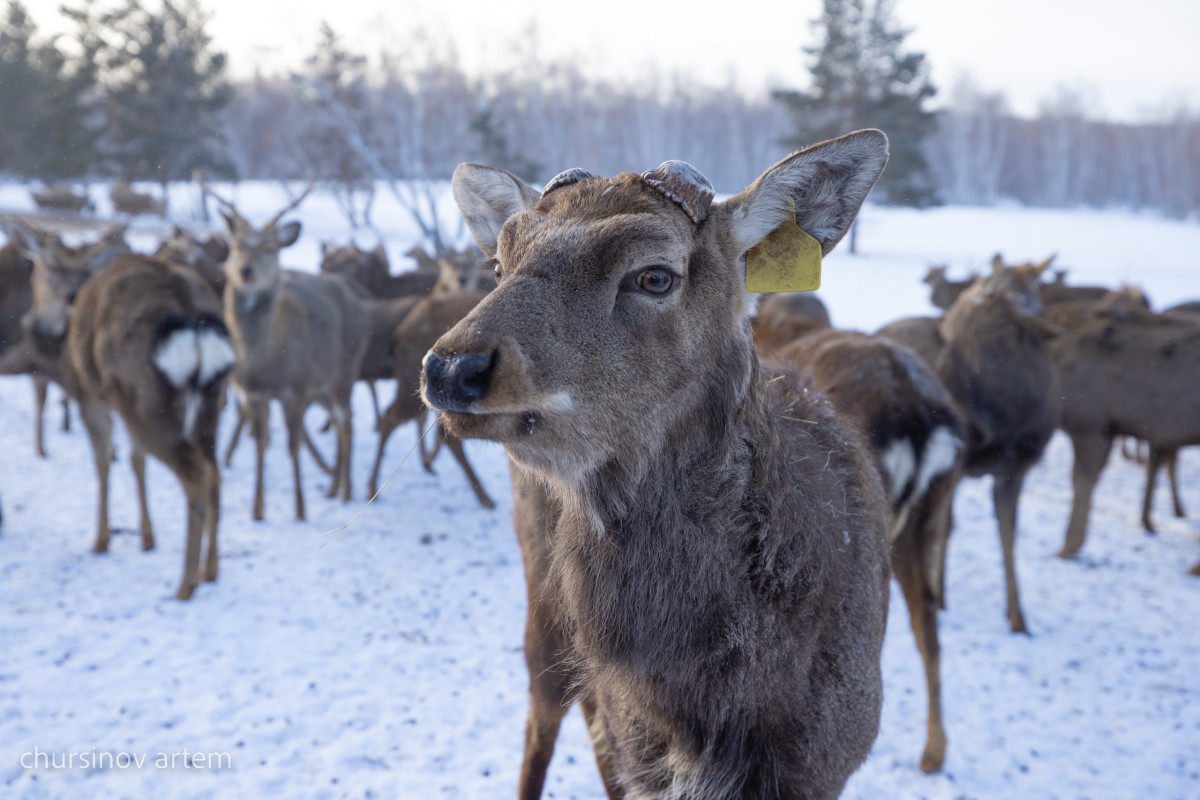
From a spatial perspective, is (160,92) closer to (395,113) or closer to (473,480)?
(395,113)

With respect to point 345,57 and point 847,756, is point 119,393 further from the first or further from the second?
point 345,57

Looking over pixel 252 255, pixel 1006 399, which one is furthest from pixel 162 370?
pixel 1006 399

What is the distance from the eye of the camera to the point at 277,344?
7.37 metres

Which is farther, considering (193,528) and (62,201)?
(62,201)

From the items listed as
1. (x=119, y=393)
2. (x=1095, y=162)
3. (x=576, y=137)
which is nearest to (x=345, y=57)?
(x=576, y=137)

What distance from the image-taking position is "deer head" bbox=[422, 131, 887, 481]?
1.68 meters

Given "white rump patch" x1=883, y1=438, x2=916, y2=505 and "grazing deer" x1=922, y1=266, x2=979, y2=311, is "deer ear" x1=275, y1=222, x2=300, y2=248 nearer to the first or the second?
"white rump patch" x1=883, y1=438, x2=916, y2=505

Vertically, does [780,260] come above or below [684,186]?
below

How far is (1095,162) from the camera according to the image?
5394 centimetres

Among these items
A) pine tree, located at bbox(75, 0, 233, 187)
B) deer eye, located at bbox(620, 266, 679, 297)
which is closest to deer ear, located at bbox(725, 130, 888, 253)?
deer eye, located at bbox(620, 266, 679, 297)

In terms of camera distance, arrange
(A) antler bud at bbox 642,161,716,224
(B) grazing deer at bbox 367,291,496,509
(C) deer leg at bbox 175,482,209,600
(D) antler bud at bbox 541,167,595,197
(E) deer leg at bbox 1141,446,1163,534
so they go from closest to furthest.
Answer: (A) antler bud at bbox 642,161,716,224, (D) antler bud at bbox 541,167,595,197, (C) deer leg at bbox 175,482,209,600, (E) deer leg at bbox 1141,446,1163,534, (B) grazing deer at bbox 367,291,496,509

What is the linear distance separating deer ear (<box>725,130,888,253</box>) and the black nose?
1042 mm

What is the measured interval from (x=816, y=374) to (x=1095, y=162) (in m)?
63.9

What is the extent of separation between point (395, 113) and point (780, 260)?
26.0 m
